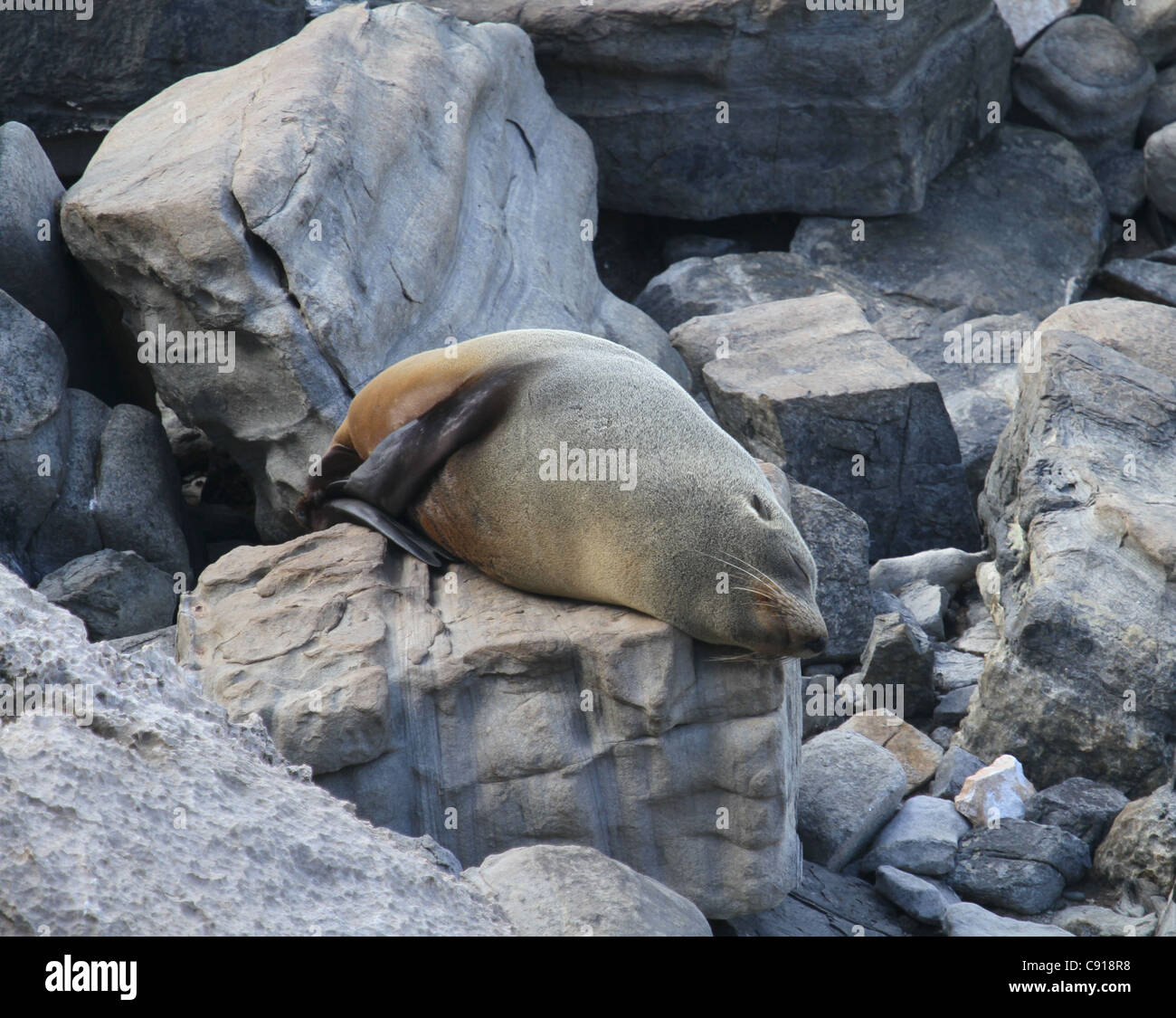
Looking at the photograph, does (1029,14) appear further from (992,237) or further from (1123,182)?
(992,237)

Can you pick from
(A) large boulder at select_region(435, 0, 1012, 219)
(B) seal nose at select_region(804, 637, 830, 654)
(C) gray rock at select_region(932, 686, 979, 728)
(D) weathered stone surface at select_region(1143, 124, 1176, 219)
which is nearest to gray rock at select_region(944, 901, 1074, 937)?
(B) seal nose at select_region(804, 637, 830, 654)

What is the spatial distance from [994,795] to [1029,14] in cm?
804

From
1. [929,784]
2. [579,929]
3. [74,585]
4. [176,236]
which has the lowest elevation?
[929,784]

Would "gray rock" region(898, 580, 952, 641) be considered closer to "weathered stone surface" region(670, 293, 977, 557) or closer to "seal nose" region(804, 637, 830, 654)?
"weathered stone surface" region(670, 293, 977, 557)

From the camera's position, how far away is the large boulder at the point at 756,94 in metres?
8.85

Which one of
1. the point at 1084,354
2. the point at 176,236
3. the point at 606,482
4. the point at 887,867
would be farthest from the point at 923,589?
the point at 176,236

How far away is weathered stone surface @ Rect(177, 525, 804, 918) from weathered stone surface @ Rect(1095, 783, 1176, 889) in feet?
3.73

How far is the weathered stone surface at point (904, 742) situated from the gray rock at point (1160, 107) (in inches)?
284

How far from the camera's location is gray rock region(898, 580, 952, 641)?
19.5ft

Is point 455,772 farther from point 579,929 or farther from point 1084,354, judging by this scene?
point 1084,354

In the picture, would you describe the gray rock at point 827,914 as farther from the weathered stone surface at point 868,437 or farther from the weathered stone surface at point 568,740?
the weathered stone surface at point 868,437

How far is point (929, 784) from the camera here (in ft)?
16.1

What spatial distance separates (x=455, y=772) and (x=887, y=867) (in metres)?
1.49

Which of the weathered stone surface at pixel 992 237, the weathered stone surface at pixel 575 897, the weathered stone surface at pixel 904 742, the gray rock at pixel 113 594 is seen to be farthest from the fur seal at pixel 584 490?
the weathered stone surface at pixel 992 237
